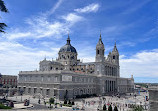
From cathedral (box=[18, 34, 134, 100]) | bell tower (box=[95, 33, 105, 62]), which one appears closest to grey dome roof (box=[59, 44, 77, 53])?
cathedral (box=[18, 34, 134, 100])

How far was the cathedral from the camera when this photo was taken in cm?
6228

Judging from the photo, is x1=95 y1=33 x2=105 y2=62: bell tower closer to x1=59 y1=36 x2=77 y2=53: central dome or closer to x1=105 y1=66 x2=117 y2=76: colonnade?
x1=105 y1=66 x2=117 y2=76: colonnade

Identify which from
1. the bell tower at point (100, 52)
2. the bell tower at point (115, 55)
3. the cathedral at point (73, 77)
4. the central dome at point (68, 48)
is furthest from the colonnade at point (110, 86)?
the central dome at point (68, 48)

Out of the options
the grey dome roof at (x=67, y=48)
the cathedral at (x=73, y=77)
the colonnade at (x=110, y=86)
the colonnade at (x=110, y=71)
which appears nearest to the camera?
the cathedral at (x=73, y=77)

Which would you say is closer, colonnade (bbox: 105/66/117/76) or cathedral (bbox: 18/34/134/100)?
cathedral (bbox: 18/34/134/100)

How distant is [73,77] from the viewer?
66.1 metres

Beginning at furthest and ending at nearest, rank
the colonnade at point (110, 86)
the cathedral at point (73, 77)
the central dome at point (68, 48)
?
the central dome at point (68, 48) → the colonnade at point (110, 86) → the cathedral at point (73, 77)

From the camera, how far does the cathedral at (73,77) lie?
62.3 metres

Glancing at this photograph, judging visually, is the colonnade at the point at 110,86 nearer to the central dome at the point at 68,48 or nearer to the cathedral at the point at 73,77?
the cathedral at the point at 73,77

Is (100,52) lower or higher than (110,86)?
higher

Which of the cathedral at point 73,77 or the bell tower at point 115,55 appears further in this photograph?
the bell tower at point 115,55

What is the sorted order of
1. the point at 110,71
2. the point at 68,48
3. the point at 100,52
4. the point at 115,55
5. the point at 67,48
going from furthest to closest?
the point at 115,55 → the point at 110,71 → the point at 68,48 → the point at 67,48 → the point at 100,52

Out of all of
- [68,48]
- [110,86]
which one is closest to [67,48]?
[68,48]

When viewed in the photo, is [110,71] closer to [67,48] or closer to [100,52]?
[100,52]
